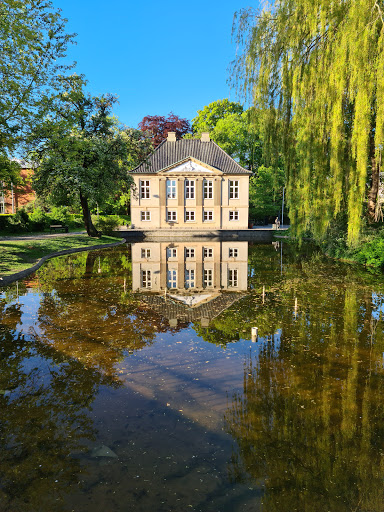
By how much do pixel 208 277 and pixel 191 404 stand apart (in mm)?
10382

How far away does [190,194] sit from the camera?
138ft

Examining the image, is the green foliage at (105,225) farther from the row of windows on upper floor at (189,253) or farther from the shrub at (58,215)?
the row of windows on upper floor at (189,253)

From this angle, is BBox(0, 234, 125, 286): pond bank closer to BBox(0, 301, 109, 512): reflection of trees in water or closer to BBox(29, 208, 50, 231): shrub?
BBox(29, 208, 50, 231): shrub

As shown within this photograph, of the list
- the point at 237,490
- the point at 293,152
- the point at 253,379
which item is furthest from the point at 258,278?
the point at 237,490

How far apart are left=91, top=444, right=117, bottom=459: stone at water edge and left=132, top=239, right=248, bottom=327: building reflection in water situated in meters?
5.00

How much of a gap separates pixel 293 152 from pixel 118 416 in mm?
15624

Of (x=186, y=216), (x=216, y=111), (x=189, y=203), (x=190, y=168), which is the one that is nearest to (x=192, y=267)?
(x=186, y=216)

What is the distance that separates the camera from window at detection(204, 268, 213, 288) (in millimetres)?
14211

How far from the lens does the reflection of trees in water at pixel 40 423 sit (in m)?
3.65

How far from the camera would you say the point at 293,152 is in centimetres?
1739

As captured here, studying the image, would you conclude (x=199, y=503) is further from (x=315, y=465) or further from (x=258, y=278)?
(x=258, y=278)

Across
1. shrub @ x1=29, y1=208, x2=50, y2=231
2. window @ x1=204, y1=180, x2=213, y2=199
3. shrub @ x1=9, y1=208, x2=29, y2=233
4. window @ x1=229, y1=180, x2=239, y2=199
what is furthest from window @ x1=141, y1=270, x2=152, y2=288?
window @ x1=229, y1=180, x2=239, y2=199

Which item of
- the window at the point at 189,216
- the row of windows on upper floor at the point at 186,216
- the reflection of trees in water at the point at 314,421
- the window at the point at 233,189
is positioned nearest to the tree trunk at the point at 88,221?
the row of windows on upper floor at the point at 186,216

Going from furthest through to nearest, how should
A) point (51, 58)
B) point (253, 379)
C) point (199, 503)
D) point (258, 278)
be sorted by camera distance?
point (51, 58)
point (258, 278)
point (253, 379)
point (199, 503)
